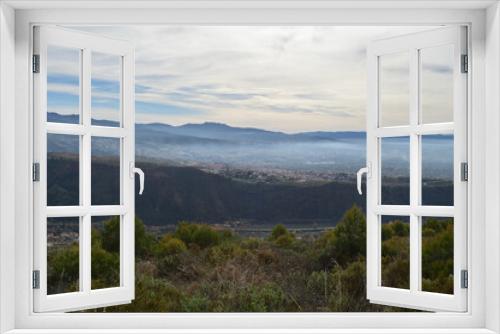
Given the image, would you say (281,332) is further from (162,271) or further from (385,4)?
(162,271)

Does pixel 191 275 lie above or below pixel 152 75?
below

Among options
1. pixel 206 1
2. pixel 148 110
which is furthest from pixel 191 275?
pixel 206 1

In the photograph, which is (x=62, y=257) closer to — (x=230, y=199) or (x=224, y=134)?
(x=230, y=199)

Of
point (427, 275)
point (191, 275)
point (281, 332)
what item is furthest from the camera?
point (191, 275)

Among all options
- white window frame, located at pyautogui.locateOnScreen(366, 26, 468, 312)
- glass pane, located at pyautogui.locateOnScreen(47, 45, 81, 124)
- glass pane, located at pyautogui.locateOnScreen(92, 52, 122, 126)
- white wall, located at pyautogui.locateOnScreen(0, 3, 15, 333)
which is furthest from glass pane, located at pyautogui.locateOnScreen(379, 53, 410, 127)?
white wall, located at pyautogui.locateOnScreen(0, 3, 15, 333)

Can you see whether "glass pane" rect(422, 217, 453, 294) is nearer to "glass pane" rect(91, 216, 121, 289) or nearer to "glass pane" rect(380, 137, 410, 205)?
"glass pane" rect(380, 137, 410, 205)

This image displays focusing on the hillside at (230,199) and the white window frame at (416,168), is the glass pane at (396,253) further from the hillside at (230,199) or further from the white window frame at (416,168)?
the white window frame at (416,168)
